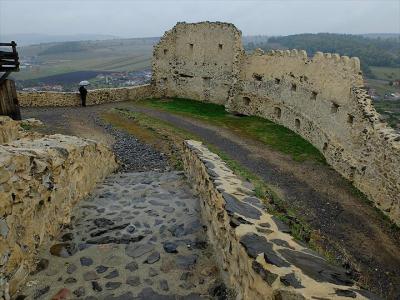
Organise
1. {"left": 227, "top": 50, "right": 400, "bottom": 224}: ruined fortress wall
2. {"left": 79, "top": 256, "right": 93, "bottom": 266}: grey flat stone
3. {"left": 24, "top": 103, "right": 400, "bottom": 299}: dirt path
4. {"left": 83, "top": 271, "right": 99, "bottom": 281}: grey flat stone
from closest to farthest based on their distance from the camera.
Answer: {"left": 83, "top": 271, "right": 99, "bottom": 281}: grey flat stone
{"left": 79, "top": 256, "right": 93, "bottom": 266}: grey flat stone
{"left": 24, "top": 103, "right": 400, "bottom": 299}: dirt path
{"left": 227, "top": 50, "right": 400, "bottom": 224}: ruined fortress wall

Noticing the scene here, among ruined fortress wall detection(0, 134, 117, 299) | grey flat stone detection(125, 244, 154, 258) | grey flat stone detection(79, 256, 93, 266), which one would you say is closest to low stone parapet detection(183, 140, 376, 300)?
grey flat stone detection(125, 244, 154, 258)

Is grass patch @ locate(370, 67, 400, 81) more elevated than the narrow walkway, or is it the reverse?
the narrow walkway

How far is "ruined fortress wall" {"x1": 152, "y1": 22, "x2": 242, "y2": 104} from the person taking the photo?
82.6ft

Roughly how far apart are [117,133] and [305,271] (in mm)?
15416

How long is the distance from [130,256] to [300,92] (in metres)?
16.2

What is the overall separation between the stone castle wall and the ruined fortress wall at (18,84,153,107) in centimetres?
157

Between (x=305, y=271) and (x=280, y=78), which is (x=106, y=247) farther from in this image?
(x=280, y=78)

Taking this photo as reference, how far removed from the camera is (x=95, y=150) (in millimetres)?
9344

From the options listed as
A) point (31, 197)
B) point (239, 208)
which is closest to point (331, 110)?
point (239, 208)

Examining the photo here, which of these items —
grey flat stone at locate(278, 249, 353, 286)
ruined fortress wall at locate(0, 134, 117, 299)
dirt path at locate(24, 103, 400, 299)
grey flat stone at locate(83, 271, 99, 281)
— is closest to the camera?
grey flat stone at locate(278, 249, 353, 286)

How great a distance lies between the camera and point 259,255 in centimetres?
389

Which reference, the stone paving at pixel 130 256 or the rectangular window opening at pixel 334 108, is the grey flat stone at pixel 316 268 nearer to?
the stone paving at pixel 130 256

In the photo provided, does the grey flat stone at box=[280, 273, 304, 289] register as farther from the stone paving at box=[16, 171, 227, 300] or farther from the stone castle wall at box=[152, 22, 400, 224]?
the stone castle wall at box=[152, 22, 400, 224]

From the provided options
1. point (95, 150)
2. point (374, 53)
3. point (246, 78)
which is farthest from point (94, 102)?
point (374, 53)
